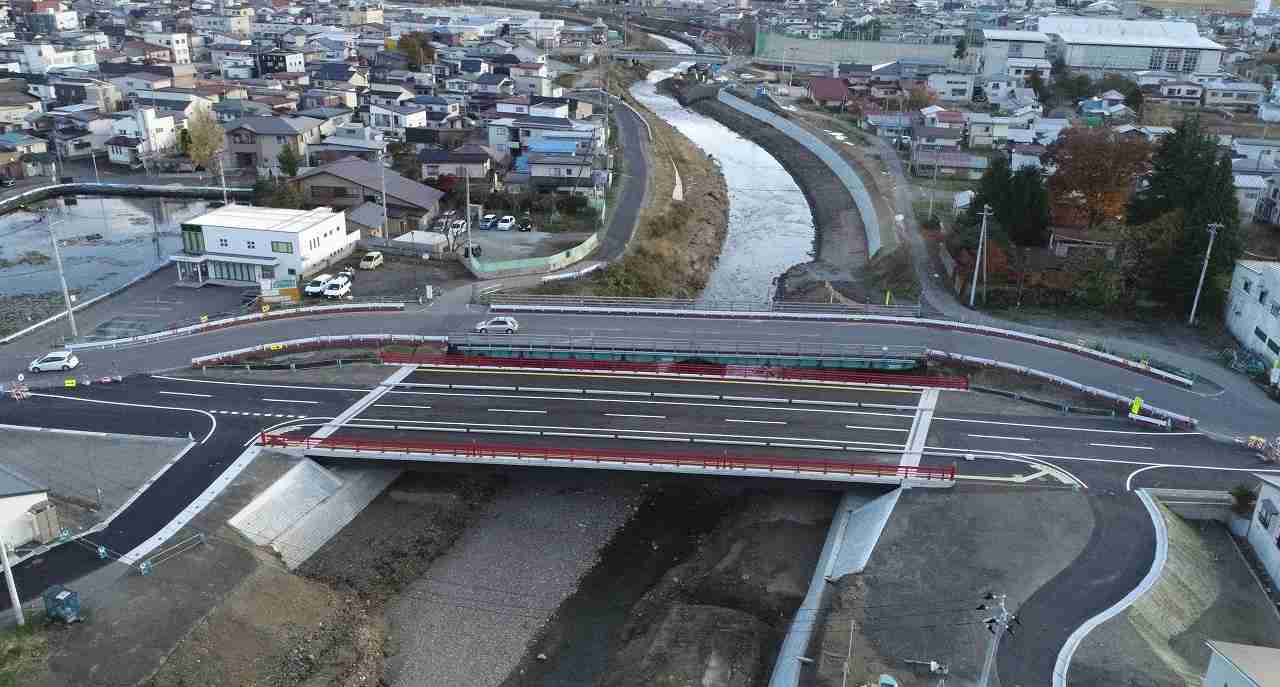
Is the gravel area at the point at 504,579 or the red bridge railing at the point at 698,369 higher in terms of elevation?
the red bridge railing at the point at 698,369

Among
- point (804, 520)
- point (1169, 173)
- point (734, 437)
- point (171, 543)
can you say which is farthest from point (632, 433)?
point (1169, 173)

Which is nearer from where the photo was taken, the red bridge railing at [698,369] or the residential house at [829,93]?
the red bridge railing at [698,369]

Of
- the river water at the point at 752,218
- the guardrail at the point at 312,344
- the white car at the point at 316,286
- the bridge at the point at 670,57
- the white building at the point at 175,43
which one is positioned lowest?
the river water at the point at 752,218

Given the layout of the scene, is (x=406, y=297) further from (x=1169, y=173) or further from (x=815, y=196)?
(x=815, y=196)

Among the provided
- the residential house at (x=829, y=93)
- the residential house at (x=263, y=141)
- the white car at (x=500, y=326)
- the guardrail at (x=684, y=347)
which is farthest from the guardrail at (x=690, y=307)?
the residential house at (x=829, y=93)

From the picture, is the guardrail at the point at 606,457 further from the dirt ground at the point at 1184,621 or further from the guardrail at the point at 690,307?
the guardrail at the point at 690,307

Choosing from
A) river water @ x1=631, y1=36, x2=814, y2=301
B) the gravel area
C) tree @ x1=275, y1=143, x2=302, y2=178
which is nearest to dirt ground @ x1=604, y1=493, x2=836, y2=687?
the gravel area

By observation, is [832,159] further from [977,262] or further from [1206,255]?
[1206,255]

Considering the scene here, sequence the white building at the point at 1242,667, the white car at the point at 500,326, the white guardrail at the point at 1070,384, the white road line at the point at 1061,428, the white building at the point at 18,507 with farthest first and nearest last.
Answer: the white car at the point at 500,326 < the white guardrail at the point at 1070,384 < the white road line at the point at 1061,428 < the white building at the point at 18,507 < the white building at the point at 1242,667
